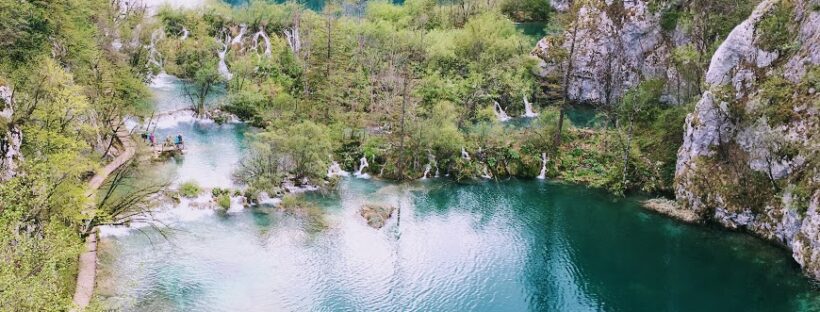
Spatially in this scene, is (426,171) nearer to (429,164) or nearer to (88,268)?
(429,164)

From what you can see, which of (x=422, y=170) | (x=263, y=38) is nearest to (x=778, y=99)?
(x=422, y=170)

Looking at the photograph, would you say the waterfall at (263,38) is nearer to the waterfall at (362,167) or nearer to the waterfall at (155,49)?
the waterfall at (155,49)

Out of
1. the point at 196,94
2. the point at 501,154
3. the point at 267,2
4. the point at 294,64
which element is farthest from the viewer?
the point at 267,2

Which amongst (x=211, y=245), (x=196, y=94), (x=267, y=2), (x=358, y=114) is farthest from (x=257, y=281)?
(x=267, y=2)

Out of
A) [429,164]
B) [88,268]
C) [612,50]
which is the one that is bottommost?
[88,268]

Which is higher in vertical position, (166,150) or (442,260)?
(166,150)

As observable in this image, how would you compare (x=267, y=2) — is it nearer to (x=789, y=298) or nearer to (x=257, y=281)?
(x=257, y=281)

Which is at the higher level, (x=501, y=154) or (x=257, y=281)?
(x=501, y=154)

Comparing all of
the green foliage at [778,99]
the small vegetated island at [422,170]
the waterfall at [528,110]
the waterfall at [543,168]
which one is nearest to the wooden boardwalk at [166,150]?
the small vegetated island at [422,170]
